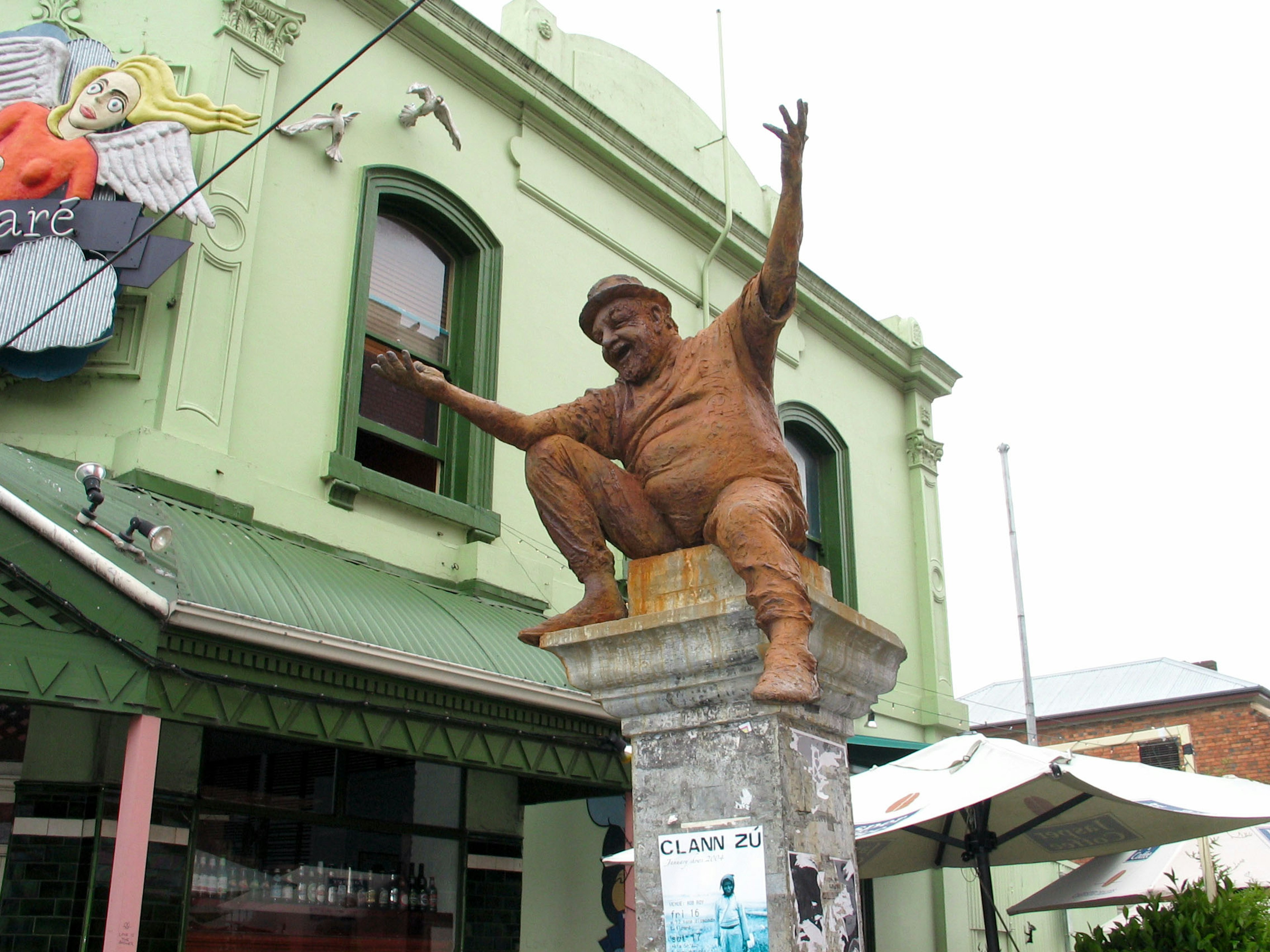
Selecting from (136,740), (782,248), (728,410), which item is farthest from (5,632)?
(782,248)

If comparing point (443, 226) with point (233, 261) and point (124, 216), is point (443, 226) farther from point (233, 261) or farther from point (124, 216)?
point (124, 216)

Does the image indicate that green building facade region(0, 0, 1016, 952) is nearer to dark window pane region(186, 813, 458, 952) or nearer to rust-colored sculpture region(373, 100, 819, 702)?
dark window pane region(186, 813, 458, 952)

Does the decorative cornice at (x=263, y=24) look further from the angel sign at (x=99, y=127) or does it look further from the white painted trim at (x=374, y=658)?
the white painted trim at (x=374, y=658)

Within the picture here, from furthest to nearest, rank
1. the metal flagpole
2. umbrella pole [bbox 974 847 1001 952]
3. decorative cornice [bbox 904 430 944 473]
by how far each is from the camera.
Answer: the metal flagpole
decorative cornice [bbox 904 430 944 473]
umbrella pole [bbox 974 847 1001 952]

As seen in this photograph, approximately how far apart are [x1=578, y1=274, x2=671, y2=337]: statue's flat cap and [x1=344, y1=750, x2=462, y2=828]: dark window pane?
4398 mm

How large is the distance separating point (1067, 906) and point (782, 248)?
22.1 ft

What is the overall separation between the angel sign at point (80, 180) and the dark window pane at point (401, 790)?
316 cm

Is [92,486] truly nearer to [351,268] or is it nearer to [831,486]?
[351,268]

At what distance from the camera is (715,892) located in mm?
3531

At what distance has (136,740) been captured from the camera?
5.47 metres

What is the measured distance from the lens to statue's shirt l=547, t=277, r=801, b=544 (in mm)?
4051

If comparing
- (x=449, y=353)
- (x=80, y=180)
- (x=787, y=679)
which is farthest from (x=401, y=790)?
(x=787, y=679)

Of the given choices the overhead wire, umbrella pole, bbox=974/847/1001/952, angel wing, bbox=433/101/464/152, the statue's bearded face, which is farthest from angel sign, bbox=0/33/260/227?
umbrella pole, bbox=974/847/1001/952

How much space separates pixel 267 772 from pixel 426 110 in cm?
509
